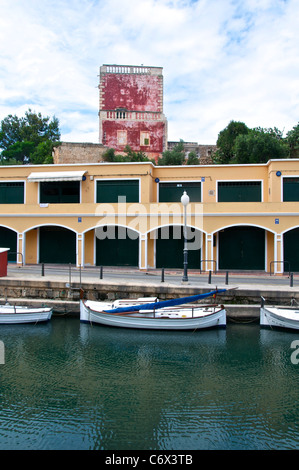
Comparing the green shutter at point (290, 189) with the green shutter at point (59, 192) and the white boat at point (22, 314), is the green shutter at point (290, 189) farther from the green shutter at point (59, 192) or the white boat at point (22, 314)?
the white boat at point (22, 314)

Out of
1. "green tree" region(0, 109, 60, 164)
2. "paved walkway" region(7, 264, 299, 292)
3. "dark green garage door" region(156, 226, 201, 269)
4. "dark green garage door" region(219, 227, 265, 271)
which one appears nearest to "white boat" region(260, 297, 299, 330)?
"paved walkway" region(7, 264, 299, 292)

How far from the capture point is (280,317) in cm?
1388

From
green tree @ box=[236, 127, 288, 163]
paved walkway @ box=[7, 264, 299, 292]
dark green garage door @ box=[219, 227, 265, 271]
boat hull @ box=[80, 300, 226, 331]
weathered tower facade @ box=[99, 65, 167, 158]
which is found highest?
weathered tower facade @ box=[99, 65, 167, 158]

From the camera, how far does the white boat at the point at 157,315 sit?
14203 mm

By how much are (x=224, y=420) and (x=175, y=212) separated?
14.3 meters

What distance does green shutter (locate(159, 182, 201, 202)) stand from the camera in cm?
2414

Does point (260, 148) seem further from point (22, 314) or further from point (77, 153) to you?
point (22, 314)

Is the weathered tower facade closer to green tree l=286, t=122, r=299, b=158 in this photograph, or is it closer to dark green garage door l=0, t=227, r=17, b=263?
green tree l=286, t=122, r=299, b=158

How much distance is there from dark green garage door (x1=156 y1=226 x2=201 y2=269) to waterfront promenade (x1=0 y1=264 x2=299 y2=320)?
13.4 feet

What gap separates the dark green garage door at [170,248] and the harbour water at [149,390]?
355 inches

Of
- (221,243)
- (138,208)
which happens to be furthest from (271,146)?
(138,208)

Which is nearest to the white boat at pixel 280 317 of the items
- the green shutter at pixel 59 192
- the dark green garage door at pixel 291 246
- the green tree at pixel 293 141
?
the dark green garage door at pixel 291 246

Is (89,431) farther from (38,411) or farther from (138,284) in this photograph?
(138,284)

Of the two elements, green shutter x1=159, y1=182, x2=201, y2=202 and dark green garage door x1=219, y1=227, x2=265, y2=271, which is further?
green shutter x1=159, y1=182, x2=201, y2=202
